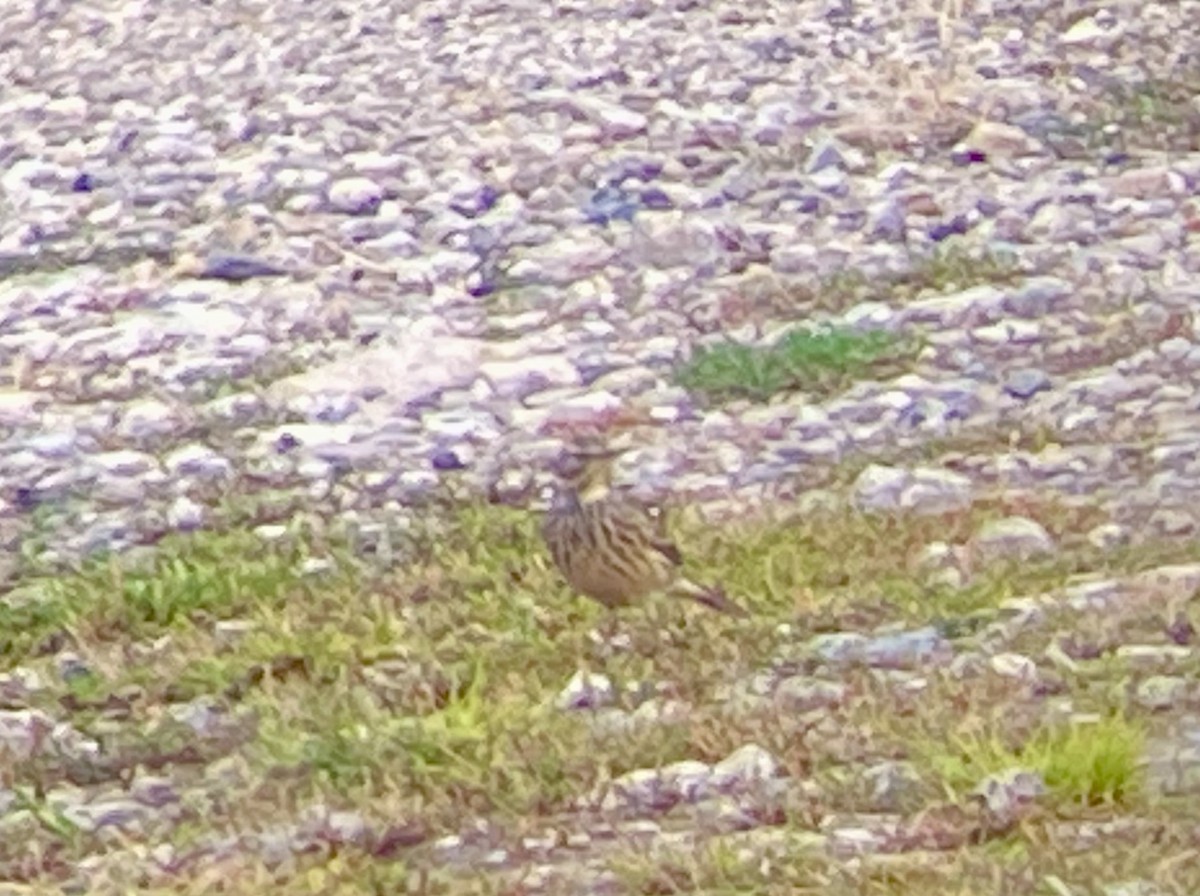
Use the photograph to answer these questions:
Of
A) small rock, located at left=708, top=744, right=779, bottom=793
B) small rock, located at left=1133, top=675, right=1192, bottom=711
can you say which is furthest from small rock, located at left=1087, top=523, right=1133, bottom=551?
small rock, located at left=708, top=744, right=779, bottom=793

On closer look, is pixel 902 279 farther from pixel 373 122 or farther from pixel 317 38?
pixel 317 38

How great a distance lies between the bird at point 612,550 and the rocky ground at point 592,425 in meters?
0.11

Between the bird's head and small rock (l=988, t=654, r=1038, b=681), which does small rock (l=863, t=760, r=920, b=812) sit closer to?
small rock (l=988, t=654, r=1038, b=681)

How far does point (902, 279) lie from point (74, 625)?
14.5 ft

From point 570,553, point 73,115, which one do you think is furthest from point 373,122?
point 570,553

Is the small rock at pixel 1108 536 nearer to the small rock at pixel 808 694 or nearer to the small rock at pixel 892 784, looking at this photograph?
the small rock at pixel 808 694

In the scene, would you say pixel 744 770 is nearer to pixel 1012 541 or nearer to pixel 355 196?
pixel 1012 541

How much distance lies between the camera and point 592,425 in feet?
37.0

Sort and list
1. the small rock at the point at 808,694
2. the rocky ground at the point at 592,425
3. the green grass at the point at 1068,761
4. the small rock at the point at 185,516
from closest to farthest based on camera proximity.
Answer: the green grass at the point at 1068,761 → the rocky ground at the point at 592,425 → the small rock at the point at 808,694 → the small rock at the point at 185,516

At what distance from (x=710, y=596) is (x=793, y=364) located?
9.35ft

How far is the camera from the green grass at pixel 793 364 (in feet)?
38.1

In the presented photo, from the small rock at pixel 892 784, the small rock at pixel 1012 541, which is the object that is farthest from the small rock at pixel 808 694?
the small rock at pixel 1012 541

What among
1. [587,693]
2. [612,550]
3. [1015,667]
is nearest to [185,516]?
[612,550]

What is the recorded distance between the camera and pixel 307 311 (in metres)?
13.0
